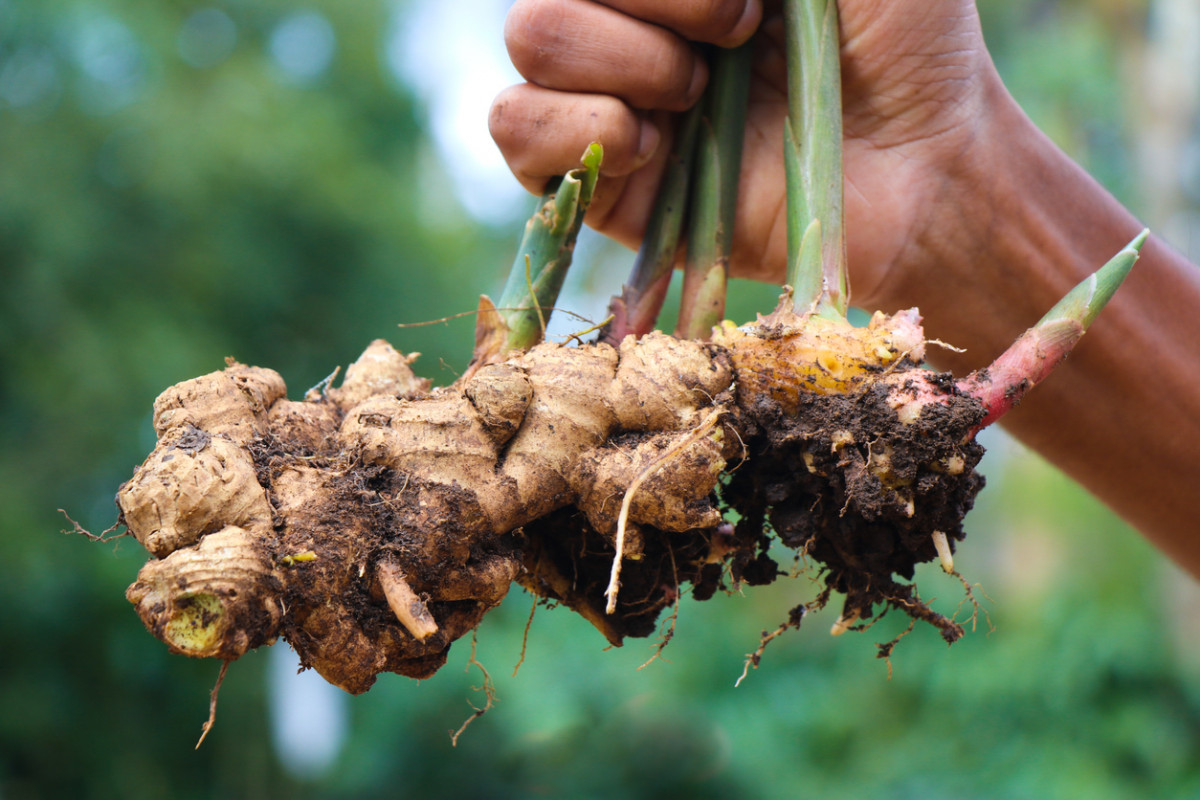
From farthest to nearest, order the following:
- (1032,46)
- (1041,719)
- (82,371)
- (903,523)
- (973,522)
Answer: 1. (973,522)
2. (1032,46)
3. (1041,719)
4. (82,371)
5. (903,523)

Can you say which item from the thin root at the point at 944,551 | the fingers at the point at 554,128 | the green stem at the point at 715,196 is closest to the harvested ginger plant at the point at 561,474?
the thin root at the point at 944,551

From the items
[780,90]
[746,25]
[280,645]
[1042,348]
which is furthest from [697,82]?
[280,645]

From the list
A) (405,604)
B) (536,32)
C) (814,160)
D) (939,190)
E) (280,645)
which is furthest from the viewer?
(280,645)

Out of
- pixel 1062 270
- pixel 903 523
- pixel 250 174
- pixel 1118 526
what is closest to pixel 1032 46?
pixel 1118 526

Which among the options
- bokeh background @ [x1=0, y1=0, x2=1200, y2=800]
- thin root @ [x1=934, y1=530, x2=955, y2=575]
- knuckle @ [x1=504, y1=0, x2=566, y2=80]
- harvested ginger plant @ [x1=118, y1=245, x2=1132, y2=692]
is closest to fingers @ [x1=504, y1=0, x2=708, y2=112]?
knuckle @ [x1=504, y1=0, x2=566, y2=80]

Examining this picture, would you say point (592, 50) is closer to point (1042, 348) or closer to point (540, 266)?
point (540, 266)

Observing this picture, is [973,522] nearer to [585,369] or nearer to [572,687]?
[572,687]

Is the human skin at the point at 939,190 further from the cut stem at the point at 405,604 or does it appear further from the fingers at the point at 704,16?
the cut stem at the point at 405,604
